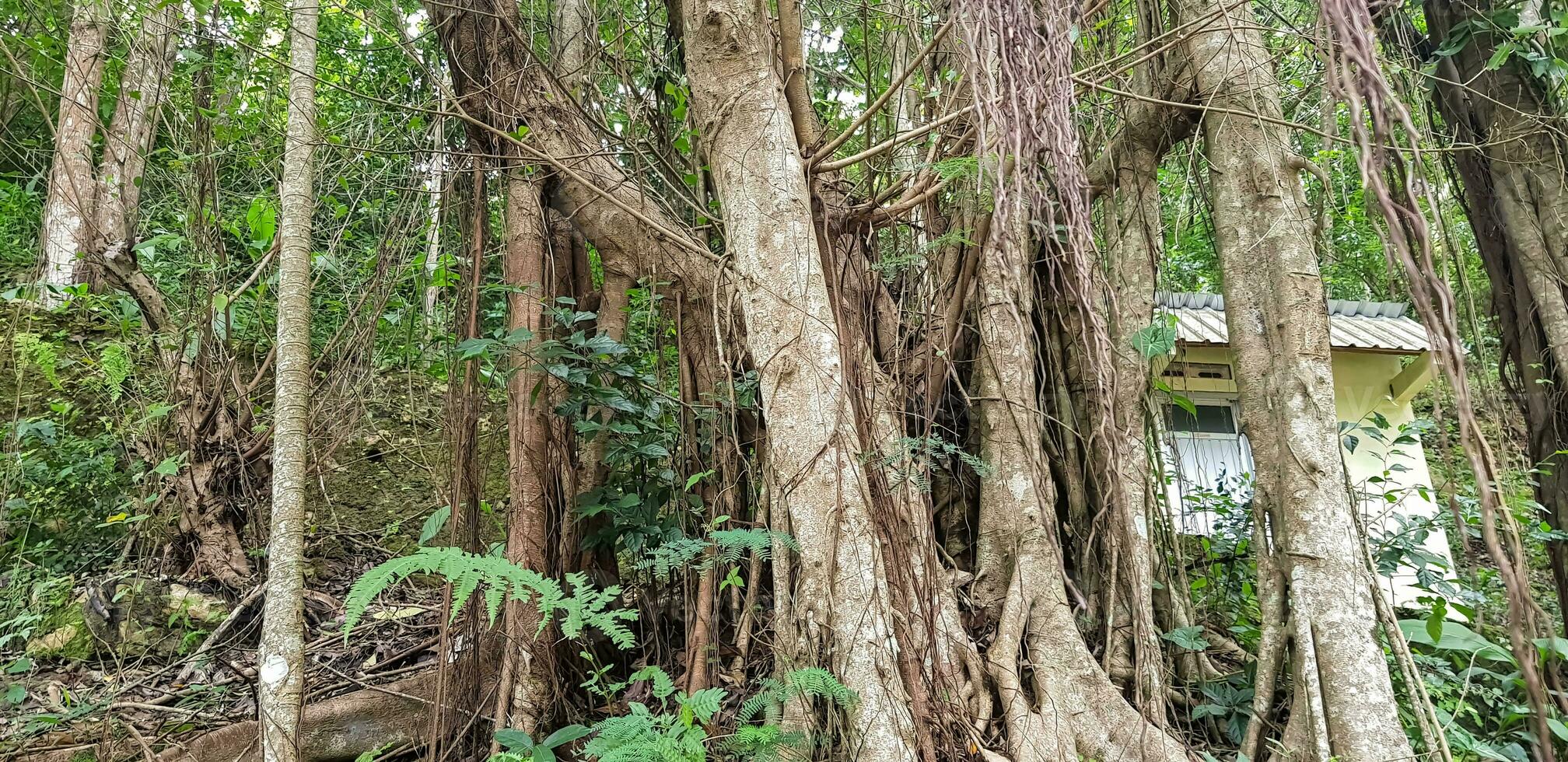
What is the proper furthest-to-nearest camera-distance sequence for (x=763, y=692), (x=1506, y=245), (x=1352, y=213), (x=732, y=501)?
(x=1352, y=213) < (x=1506, y=245) < (x=732, y=501) < (x=763, y=692)

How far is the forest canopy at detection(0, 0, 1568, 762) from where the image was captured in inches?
109

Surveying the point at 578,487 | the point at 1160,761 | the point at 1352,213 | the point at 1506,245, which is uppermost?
the point at 1352,213

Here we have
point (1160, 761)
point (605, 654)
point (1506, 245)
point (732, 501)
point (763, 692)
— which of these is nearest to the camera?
point (763, 692)

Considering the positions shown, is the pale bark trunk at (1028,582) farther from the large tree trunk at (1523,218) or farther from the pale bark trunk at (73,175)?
the pale bark trunk at (73,175)

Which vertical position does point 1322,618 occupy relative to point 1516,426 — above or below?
below

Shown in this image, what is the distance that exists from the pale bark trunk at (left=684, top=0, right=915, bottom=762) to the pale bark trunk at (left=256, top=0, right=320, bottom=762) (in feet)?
4.92

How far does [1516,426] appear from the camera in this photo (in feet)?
15.9

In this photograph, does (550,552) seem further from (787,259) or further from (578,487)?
(787,259)

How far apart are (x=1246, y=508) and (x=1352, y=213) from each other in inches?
198

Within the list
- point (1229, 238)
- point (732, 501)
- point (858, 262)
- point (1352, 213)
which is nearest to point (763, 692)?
point (732, 501)

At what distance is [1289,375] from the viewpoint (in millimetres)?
3262

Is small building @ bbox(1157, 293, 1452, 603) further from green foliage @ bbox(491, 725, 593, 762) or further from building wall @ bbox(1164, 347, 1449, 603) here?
green foliage @ bbox(491, 725, 593, 762)

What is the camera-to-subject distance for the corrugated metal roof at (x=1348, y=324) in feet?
20.0

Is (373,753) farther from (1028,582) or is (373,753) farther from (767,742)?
(1028,582)
